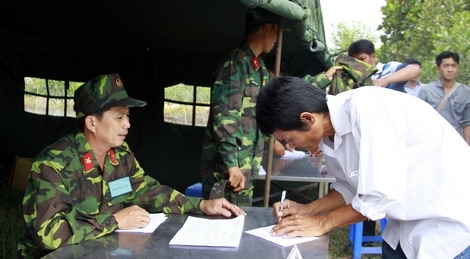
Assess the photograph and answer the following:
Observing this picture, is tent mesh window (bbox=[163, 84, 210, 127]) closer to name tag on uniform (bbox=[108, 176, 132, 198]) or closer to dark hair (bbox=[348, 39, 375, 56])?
dark hair (bbox=[348, 39, 375, 56])

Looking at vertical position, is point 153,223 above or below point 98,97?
below

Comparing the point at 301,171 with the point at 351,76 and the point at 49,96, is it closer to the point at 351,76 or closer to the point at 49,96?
the point at 351,76

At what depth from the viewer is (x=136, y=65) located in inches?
231

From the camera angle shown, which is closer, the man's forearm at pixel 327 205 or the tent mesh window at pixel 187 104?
the man's forearm at pixel 327 205

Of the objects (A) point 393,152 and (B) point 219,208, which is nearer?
(A) point 393,152

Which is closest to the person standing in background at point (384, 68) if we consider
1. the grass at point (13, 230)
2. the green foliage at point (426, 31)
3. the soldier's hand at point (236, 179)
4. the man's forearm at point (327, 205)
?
the grass at point (13, 230)

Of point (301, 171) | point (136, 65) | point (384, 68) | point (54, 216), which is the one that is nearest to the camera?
point (54, 216)

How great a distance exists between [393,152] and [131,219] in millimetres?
972

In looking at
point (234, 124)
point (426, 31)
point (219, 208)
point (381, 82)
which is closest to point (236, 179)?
point (234, 124)

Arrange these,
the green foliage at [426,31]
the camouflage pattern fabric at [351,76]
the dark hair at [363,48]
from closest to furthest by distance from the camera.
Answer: the camouflage pattern fabric at [351,76] → the dark hair at [363,48] → the green foliage at [426,31]

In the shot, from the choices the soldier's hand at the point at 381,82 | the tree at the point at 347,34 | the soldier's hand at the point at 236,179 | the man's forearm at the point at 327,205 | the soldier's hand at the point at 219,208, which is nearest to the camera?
the man's forearm at the point at 327,205

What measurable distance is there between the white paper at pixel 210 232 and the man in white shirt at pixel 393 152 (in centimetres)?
40

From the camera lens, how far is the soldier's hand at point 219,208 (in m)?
2.14

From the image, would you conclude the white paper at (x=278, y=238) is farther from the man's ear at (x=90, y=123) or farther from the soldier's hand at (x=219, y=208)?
the man's ear at (x=90, y=123)
